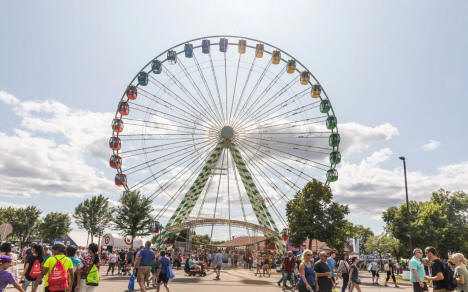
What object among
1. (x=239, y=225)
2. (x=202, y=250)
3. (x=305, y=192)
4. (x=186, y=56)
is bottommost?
(x=202, y=250)

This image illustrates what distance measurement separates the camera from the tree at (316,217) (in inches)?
1177

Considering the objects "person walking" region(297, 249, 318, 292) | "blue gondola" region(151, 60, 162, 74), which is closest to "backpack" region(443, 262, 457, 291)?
"person walking" region(297, 249, 318, 292)

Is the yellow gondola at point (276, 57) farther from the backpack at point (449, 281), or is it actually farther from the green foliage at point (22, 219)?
the green foliage at point (22, 219)

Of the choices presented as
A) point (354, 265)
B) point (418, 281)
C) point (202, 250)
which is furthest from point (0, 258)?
point (202, 250)

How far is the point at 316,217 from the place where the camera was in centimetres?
3080

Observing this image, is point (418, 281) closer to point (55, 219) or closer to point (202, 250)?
point (202, 250)

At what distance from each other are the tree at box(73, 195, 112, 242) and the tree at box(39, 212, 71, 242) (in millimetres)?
18293

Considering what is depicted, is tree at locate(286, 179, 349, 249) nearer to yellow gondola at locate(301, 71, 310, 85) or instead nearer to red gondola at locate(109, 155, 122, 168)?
yellow gondola at locate(301, 71, 310, 85)

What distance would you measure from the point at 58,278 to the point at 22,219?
305 ft

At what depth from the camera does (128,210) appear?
3919 centimetres

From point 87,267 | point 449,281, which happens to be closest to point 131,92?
point 87,267

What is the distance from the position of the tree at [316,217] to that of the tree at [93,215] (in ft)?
125

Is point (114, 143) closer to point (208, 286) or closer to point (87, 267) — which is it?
point (208, 286)

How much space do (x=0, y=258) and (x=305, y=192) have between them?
91.8ft
